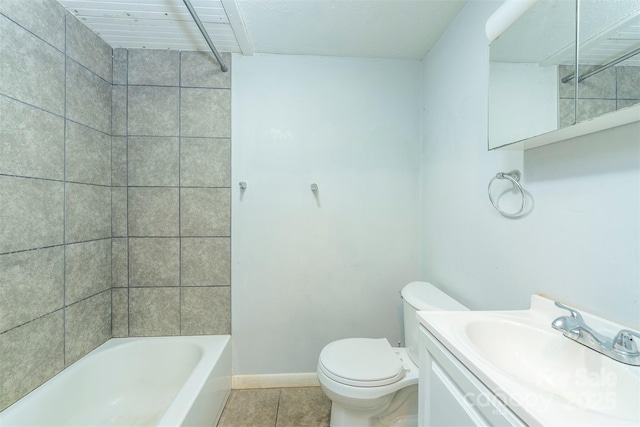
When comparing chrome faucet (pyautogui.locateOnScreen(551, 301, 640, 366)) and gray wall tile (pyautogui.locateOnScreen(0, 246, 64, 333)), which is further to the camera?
gray wall tile (pyautogui.locateOnScreen(0, 246, 64, 333))

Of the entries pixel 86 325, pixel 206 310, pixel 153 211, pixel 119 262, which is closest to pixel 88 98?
pixel 153 211

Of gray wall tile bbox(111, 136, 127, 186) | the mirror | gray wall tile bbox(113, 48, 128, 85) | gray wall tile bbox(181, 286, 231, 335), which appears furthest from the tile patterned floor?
gray wall tile bbox(113, 48, 128, 85)

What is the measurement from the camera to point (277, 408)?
60.0 inches

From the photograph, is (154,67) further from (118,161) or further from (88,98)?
(118,161)

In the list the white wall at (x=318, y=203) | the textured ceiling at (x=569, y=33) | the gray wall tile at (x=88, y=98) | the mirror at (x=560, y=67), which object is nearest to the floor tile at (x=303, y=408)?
the white wall at (x=318, y=203)

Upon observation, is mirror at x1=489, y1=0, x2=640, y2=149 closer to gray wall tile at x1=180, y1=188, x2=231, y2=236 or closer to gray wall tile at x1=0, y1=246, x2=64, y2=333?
gray wall tile at x1=180, y1=188, x2=231, y2=236

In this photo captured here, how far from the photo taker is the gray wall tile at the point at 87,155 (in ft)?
4.37

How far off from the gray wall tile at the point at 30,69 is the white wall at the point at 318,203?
0.86 m

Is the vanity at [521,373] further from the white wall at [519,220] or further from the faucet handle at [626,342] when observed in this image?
the white wall at [519,220]

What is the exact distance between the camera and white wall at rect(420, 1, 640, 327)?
26.7 inches

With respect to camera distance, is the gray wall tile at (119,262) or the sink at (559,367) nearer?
the sink at (559,367)

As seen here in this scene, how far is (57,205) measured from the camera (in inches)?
49.4

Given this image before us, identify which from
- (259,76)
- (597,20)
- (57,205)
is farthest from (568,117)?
(57,205)

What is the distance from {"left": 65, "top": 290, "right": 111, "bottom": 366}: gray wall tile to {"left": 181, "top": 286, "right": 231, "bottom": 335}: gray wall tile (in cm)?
46
